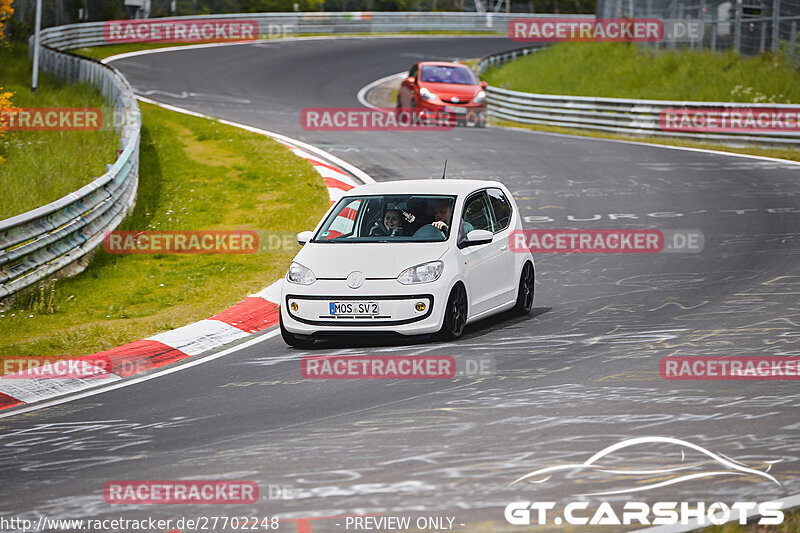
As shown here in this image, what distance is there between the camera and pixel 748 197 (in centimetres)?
1875

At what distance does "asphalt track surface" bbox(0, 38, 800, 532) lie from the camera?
20.9 feet

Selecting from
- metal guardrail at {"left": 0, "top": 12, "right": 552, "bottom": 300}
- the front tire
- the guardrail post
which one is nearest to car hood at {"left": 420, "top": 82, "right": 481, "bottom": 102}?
metal guardrail at {"left": 0, "top": 12, "right": 552, "bottom": 300}

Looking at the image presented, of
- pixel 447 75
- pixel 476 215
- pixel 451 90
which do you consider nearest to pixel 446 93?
pixel 451 90

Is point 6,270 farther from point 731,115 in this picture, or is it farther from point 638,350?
point 731,115

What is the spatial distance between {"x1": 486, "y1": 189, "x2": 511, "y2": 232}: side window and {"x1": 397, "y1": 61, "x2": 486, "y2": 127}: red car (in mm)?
16820

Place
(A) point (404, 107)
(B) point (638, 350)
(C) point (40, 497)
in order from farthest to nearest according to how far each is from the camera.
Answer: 1. (A) point (404, 107)
2. (B) point (638, 350)
3. (C) point (40, 497)

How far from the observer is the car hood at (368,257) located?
1034 centimetres

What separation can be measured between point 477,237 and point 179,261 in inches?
225

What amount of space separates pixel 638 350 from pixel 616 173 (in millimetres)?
11998

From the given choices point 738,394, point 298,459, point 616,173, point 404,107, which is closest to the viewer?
point 298,459

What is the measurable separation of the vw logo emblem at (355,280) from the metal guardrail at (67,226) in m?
4.37

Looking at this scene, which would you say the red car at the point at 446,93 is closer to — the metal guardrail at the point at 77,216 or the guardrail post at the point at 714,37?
the metal guardrail at the point at 77,216

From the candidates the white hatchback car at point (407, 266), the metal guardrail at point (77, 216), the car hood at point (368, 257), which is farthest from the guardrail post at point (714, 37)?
the car hood at point (368, 257)

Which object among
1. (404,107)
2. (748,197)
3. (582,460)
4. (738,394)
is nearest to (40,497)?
(582,460)
